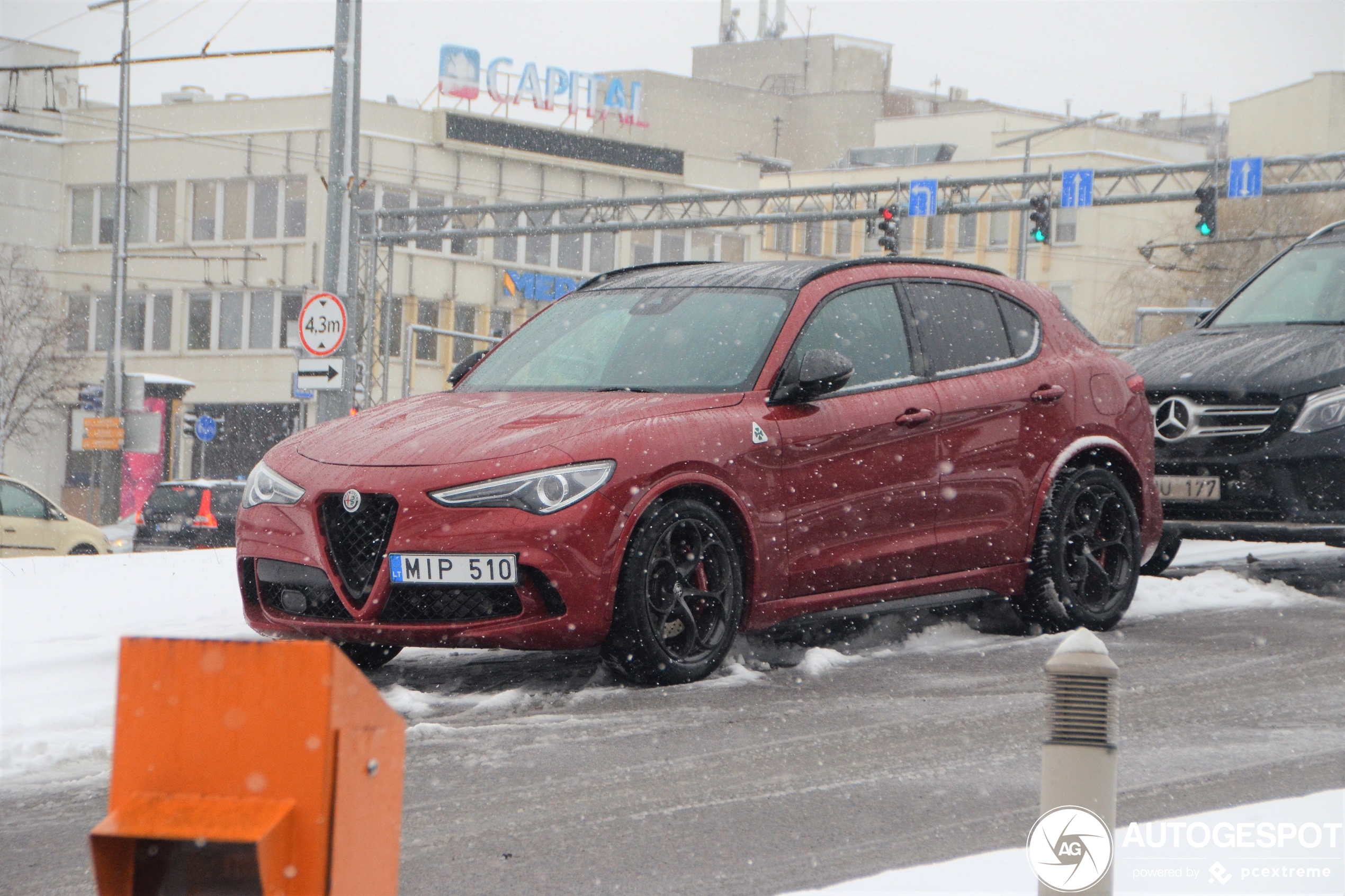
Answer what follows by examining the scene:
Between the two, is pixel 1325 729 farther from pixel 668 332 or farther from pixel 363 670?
pixel 363 670

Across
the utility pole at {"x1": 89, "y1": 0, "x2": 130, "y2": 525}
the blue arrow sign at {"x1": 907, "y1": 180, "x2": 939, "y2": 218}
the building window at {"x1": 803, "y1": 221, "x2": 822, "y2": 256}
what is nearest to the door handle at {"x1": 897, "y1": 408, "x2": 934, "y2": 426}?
the blue arrow sign at {"x1": 907, "y1": 180, "x2": 939, "y2": 218}

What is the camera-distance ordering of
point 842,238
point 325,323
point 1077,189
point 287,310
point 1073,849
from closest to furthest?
point 1073,849, point 325,323, point 1077,189, point 287,310, point 842,238

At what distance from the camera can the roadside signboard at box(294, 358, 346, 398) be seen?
2058 cm

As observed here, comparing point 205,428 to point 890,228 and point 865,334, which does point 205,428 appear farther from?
point 865,334

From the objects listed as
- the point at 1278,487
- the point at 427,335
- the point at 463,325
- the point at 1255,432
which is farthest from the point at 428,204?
the point at 1278,487

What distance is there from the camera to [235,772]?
2131 millimetres

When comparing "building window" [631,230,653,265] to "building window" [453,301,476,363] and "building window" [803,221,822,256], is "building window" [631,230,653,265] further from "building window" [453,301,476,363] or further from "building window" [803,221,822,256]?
"building window" [803,221,822,256]

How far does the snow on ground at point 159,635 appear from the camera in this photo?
5.61m

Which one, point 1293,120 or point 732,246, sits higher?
point 1293,120

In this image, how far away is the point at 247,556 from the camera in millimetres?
6453

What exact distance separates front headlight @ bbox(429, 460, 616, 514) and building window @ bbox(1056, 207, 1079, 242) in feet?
202

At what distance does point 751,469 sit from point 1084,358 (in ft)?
8.19

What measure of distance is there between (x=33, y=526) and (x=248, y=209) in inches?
1345

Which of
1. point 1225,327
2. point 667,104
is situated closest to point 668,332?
point 1225,327
